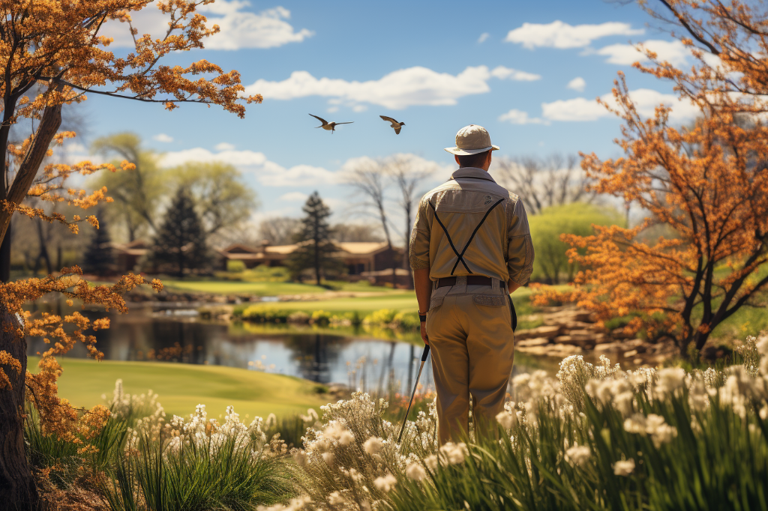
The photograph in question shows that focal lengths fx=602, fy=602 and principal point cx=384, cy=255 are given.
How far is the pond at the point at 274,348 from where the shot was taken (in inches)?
626

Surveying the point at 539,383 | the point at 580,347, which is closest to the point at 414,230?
the point at 539,383

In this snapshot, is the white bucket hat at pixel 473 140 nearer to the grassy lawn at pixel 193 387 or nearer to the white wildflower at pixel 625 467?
the white wildflower at pixel 625 467

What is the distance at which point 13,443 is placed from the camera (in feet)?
11.8

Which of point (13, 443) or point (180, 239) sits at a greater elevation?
point (180, 239)

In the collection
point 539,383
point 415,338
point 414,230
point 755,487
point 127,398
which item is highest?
point 414,230

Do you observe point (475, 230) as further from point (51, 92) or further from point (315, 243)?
point (315, 243)

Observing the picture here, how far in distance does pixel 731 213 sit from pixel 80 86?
29.6ft

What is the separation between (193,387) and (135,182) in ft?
181

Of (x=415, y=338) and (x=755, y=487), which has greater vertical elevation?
(x=755, y=487)

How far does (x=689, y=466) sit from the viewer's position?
1.78 m

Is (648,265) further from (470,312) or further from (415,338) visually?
(415,338)

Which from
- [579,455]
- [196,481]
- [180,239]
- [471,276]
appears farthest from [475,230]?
[180,239]

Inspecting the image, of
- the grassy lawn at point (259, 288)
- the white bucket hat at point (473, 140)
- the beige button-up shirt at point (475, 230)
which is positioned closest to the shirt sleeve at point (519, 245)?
the beige button-up shirt at point (475, 230)

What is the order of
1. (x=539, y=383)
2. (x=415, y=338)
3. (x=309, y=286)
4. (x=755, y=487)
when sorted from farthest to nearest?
(x=309, y=286), (x=415, y=338), (x=539, y=383), (x=755, y=487)
